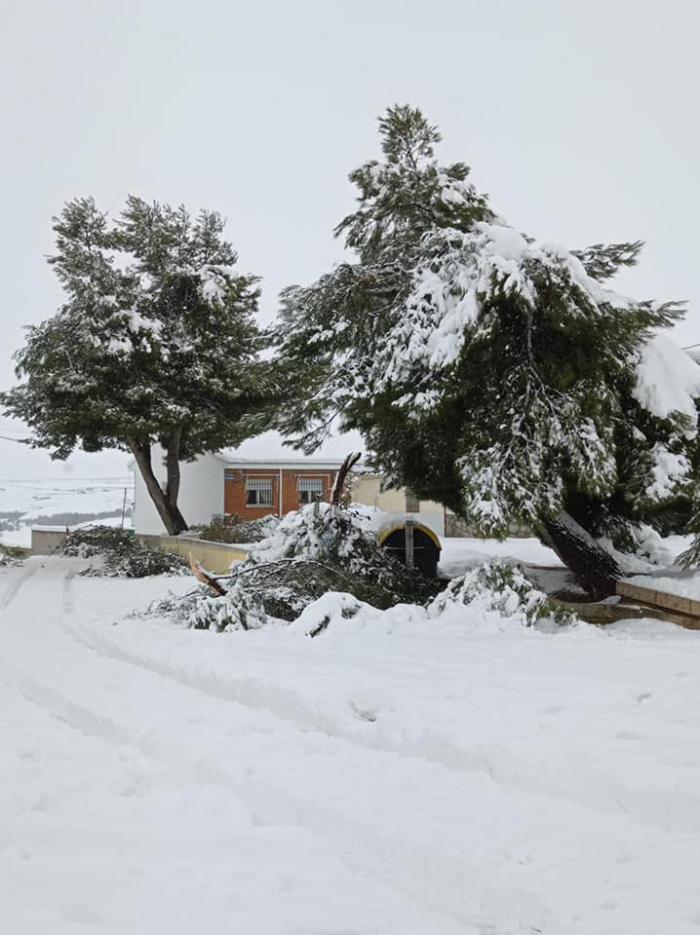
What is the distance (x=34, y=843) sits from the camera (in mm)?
3119

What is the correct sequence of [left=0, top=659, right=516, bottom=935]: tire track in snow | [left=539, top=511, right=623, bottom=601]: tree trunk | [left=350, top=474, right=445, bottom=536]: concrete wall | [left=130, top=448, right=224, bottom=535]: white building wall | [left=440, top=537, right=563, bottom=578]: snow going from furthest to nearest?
[left=130, top=448, right=224, bottom=535]: white building wall, [left=350, top=474, right=445, bottom=536]: concrete wall, [left=440, top=537, right=563, bottom=578]: snow, [left=539, top=511, right=623, bottom=601]: tree trunk, [left=0, top=659, right=516, bottom=935]: tire track in snow

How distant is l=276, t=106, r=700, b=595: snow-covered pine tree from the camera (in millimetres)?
8188

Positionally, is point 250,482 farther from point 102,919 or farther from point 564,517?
point 102,919

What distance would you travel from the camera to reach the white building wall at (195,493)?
3034cm

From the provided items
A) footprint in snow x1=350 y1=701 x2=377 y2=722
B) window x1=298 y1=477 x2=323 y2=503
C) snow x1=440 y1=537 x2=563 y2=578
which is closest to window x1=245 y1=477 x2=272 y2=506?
window x1=298 y1=477 x2=323 y2=503

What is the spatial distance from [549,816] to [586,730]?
3.47 feet

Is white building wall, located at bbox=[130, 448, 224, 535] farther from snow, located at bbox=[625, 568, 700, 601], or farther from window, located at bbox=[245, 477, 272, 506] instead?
snow, located at bbox=[625, 568, 700, 601]

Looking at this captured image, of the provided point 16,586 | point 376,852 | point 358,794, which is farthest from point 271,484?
point 376,852

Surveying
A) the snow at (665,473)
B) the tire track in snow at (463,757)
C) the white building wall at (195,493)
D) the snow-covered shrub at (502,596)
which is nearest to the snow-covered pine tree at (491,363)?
the snow at (665,473)

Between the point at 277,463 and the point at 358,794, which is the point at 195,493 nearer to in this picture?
the point at 277,463

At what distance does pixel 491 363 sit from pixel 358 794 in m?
6.18

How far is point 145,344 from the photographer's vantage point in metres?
19.1

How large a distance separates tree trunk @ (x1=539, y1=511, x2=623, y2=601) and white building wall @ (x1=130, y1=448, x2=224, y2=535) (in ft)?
70.4

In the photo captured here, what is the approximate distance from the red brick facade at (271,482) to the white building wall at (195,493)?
0.44 metres
